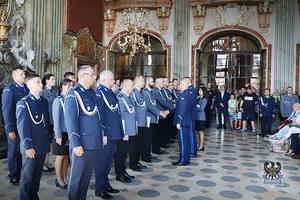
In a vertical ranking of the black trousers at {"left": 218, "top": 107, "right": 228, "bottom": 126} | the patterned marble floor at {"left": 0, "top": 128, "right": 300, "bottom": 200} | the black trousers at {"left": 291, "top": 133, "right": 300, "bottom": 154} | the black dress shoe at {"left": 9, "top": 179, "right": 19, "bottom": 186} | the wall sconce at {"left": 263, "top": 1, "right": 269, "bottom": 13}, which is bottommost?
the patterned marble floor at {"left": 0, "top": 128, "right": 300, "bottom": 200}

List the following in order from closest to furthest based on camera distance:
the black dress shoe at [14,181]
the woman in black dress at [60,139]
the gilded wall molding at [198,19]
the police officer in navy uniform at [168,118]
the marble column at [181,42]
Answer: the woman in black dress at [60,139] < the black dress shoe at [14,181] < the police officer in navy uniform at [168,118] < the gilded wall molding at [198,19] < the marble column at [181,42]

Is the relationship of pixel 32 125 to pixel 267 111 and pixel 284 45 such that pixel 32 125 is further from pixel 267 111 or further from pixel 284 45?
pixel 284 45

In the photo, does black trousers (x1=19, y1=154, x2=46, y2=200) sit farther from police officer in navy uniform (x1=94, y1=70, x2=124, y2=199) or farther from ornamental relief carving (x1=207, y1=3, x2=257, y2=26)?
ornamental relief carving (x1=207, y1=3, x2=257, y2=26)

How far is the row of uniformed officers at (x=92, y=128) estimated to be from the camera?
8.76 ft

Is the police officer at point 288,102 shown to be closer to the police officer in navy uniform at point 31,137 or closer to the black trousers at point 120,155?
the black trousers at point 120,155

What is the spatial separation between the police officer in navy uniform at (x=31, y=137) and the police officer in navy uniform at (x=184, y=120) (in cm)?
244

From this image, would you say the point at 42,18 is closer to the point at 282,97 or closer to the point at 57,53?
the point at 57,53

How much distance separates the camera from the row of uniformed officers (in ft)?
8.76

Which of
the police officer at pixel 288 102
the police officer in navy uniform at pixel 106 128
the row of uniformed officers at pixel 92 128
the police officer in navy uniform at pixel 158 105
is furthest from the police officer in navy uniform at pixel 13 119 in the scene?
the police officer at pixel 288 102

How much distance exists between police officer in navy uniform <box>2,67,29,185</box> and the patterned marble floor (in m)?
0.21

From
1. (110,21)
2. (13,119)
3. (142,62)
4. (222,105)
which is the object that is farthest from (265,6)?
(13,119)

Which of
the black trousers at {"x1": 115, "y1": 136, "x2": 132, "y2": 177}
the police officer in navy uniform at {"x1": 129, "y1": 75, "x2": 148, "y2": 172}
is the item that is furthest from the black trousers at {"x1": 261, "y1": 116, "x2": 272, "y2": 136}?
the black trousers at {"x1": 115, "y1": 136, "x2": 132, "y2": 177}

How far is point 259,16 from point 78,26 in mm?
6511

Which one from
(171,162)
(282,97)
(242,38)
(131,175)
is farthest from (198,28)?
(131,175)
